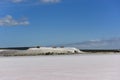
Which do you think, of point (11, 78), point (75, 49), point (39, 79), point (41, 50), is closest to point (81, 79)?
point (39, 79)

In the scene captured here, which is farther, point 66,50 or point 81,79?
point 66,50

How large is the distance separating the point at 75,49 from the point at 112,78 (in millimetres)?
48435

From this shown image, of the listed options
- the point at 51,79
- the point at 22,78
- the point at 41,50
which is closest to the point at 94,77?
the point at 51,79

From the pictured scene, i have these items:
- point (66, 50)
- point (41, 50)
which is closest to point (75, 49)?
point (66, 50)

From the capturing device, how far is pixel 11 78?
13984 mm

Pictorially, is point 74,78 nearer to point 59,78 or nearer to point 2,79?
point 59,78

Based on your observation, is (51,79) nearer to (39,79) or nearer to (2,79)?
(39,79)

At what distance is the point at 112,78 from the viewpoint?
1366cm

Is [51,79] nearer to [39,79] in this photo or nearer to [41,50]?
[39,79]

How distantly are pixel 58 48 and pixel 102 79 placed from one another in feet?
150

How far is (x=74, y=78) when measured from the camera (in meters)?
13.9

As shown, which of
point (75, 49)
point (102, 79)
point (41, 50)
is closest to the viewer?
point (102, 79)

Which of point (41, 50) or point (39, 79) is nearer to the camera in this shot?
point (39, 79)

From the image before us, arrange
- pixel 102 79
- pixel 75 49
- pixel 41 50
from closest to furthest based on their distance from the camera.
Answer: pixel 102 79, pixel 41 50, pixel 75 49
